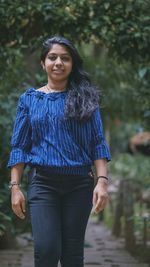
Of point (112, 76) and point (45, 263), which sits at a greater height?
point (112, 76)

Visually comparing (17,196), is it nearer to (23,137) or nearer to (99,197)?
(23,137)

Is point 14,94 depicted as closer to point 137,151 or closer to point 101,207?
point 101,207

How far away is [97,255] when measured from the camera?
655 cm

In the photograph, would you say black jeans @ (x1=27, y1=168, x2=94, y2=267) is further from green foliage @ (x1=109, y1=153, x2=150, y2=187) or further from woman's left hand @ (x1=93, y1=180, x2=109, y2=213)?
green foliage @ (x1=109, y1=153, x2=150, y2=187)

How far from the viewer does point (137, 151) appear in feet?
61.8

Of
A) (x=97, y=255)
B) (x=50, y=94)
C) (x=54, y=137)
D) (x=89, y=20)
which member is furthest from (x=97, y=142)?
(x=97, y=255)

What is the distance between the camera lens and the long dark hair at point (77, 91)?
11.6 feet

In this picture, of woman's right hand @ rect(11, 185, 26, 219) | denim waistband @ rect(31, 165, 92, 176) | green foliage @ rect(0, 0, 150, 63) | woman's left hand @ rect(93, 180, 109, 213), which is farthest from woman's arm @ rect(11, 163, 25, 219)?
green foliage @ rect(0, 0, 150, 63)

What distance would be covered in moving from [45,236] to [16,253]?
3338mm

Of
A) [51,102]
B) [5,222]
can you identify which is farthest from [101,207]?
[5,222]

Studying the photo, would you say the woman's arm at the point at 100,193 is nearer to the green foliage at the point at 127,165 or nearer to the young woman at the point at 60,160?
the young woman at the point at 60,160

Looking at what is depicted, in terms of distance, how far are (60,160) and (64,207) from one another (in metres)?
0.27

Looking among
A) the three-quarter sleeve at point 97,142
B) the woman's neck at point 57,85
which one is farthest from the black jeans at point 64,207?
the woman's neck at point 57,85

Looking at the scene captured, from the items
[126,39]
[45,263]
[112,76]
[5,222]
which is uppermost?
[112,76]
